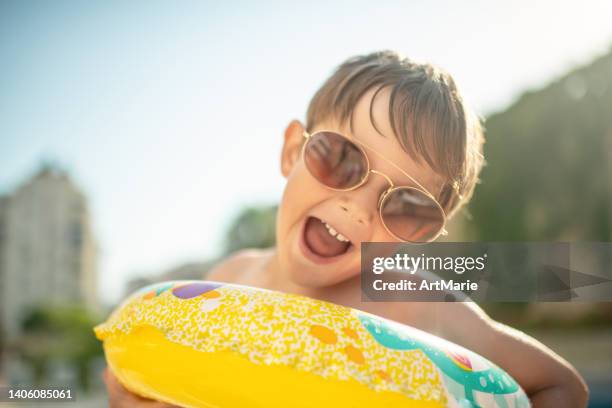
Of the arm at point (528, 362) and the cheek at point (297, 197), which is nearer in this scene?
the arm at point (528, 362)

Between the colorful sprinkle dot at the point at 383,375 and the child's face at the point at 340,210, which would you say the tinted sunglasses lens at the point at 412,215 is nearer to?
the child's face at the point at 340,210

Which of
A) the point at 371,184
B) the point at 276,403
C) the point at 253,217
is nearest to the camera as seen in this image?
the point at 276,403

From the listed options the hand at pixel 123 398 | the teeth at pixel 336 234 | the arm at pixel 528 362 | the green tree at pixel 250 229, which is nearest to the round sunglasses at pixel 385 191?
the teeth at pixel 336 234

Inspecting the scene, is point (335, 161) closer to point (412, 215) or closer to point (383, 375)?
point (412, 215)

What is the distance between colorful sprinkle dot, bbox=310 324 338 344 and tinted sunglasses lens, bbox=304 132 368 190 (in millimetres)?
516

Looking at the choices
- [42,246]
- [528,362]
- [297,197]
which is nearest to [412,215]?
[297,197]

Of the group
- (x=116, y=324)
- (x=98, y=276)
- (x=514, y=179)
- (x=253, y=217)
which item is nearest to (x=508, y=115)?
(x=514, y=179)

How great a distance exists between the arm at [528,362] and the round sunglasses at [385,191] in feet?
0.94

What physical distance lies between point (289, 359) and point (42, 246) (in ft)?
82.0

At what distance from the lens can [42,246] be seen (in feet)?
78.7

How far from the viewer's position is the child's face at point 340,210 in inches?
68.2

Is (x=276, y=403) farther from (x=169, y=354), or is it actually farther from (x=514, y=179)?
(x=514, y=179)

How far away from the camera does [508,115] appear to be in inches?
568

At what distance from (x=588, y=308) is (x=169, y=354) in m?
15.4
